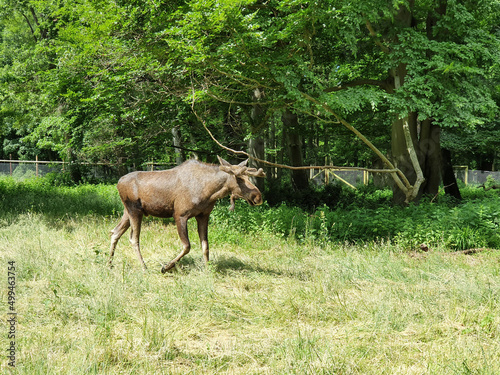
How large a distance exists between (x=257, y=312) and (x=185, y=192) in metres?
2.41

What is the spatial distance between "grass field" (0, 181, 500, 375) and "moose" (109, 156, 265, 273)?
737 millimetres

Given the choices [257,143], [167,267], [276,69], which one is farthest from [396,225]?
[257,143]

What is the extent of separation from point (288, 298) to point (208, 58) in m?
5.83

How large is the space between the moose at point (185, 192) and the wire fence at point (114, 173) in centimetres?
1726

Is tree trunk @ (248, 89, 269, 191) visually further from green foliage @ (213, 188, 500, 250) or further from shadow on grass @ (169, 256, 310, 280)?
shadow on grass @ (169, 256, 310, 280)

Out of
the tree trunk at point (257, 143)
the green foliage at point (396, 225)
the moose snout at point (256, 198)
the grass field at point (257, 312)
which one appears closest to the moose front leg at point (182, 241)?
the grass field at point (257, 312)

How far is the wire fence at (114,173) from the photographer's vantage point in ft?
86.2

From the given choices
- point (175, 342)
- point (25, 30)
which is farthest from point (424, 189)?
point (25, 30)

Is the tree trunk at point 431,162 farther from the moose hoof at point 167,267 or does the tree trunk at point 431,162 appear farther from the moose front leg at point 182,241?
the moose hoof at point 167,267

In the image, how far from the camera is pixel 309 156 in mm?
26453

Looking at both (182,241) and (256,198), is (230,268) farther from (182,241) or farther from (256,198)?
(256,198)

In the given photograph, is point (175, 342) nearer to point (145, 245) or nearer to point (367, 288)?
point (367, 288)

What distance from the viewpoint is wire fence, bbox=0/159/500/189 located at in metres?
26.3

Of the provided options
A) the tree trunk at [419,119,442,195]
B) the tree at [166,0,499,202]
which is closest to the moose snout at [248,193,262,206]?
the tree at [166,0,499,202]
